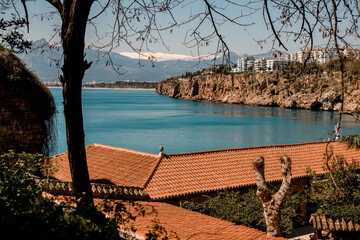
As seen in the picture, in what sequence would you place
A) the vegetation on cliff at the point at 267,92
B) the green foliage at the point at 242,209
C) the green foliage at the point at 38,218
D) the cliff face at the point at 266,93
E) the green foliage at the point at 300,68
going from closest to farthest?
the green foliage at the point at 38,218, the green foliage at the point at 300,68, the green foliage at the point at 242,209, the vegetation on cliff at the point at 267,92, the cliff face at the point at 266,93

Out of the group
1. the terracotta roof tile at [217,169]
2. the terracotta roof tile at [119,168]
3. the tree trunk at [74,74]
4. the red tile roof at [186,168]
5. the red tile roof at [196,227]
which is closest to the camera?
the tree trunk at [74,74]

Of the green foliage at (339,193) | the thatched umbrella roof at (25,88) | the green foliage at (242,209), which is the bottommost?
the green foliage at (242,209)

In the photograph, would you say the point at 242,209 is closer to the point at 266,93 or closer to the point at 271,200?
the point at 271,200

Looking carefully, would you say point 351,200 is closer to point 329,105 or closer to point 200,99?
point 329,105

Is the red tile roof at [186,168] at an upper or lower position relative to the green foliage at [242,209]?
upper

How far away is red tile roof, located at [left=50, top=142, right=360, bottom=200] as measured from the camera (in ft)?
53.3

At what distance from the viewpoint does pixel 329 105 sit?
9025 cm

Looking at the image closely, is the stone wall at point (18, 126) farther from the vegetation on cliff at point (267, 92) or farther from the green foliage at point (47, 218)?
the vegetation on cliff at point (267, 92)

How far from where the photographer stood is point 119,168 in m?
18.5

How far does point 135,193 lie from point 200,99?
141 m

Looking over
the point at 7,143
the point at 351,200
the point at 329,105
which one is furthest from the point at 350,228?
the point at 329,105

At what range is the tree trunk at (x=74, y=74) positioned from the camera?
14.8 feet

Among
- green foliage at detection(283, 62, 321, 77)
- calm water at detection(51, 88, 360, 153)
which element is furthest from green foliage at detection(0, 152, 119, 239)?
calm water at detection(51, 88, 360, 153)

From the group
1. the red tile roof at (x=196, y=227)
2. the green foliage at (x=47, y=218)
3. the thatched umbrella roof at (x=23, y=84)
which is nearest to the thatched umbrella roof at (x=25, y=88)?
the thatched umbrella roof at (x=23, y=84)
